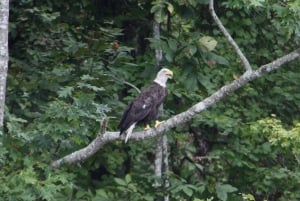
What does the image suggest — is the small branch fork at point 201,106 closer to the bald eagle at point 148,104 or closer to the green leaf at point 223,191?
the bald eagle at point 148,104

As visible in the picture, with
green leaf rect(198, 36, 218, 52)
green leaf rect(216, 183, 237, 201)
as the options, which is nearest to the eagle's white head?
green leaf rect(198, 36, 218, 52)

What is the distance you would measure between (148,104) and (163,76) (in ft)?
1.42

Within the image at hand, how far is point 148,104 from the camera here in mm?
8383

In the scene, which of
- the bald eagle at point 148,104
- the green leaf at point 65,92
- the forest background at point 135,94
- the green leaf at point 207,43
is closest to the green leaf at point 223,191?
the forest background at point 135,94

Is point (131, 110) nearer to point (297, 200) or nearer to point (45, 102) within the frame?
point (45, 102)

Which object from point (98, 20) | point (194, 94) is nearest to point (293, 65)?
point (194, 94)

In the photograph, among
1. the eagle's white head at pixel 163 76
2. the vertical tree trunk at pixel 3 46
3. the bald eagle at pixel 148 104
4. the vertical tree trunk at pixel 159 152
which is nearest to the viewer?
the vertical tree trunk at pixel 3 46

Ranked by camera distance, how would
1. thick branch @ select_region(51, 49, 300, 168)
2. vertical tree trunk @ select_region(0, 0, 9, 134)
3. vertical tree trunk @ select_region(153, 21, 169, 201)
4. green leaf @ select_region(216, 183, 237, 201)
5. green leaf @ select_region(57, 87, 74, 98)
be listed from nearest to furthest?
1. thick branch @ select_region(51, 49, 300, 168)
2. green leaf @ select_region(57, 87, 74, 98)
3. vertical tree trunk @ select_region(0, 0, 9, 134)
4. green leaf @ select_region(216, 183, 237, 201)
5. vertical tree trunk @ select_region(153, 21, 169, 201)

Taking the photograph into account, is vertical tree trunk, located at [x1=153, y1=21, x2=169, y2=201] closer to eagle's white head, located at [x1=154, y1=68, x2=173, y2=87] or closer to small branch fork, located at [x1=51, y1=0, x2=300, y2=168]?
eagle's white head, located at [x1=154, y1=68, x2=173, y2=87]

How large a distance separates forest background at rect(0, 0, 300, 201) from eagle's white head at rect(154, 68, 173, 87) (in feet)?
0.36

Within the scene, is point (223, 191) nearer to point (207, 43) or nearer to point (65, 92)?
point (207, 43)

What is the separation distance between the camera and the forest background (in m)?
7.84

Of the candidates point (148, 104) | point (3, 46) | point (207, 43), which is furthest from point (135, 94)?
point (3, 46)

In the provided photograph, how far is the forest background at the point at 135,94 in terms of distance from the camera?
7844 mm
